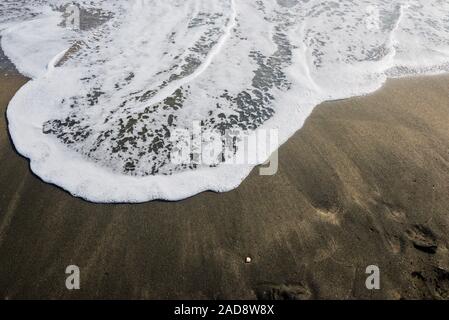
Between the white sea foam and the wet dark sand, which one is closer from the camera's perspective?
the wet dark sand

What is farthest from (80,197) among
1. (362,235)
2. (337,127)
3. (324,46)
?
(324,46)

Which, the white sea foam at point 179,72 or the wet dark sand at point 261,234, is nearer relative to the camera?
the wet dark sand at point 261,234

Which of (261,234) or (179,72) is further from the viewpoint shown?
Result: (179,72)
